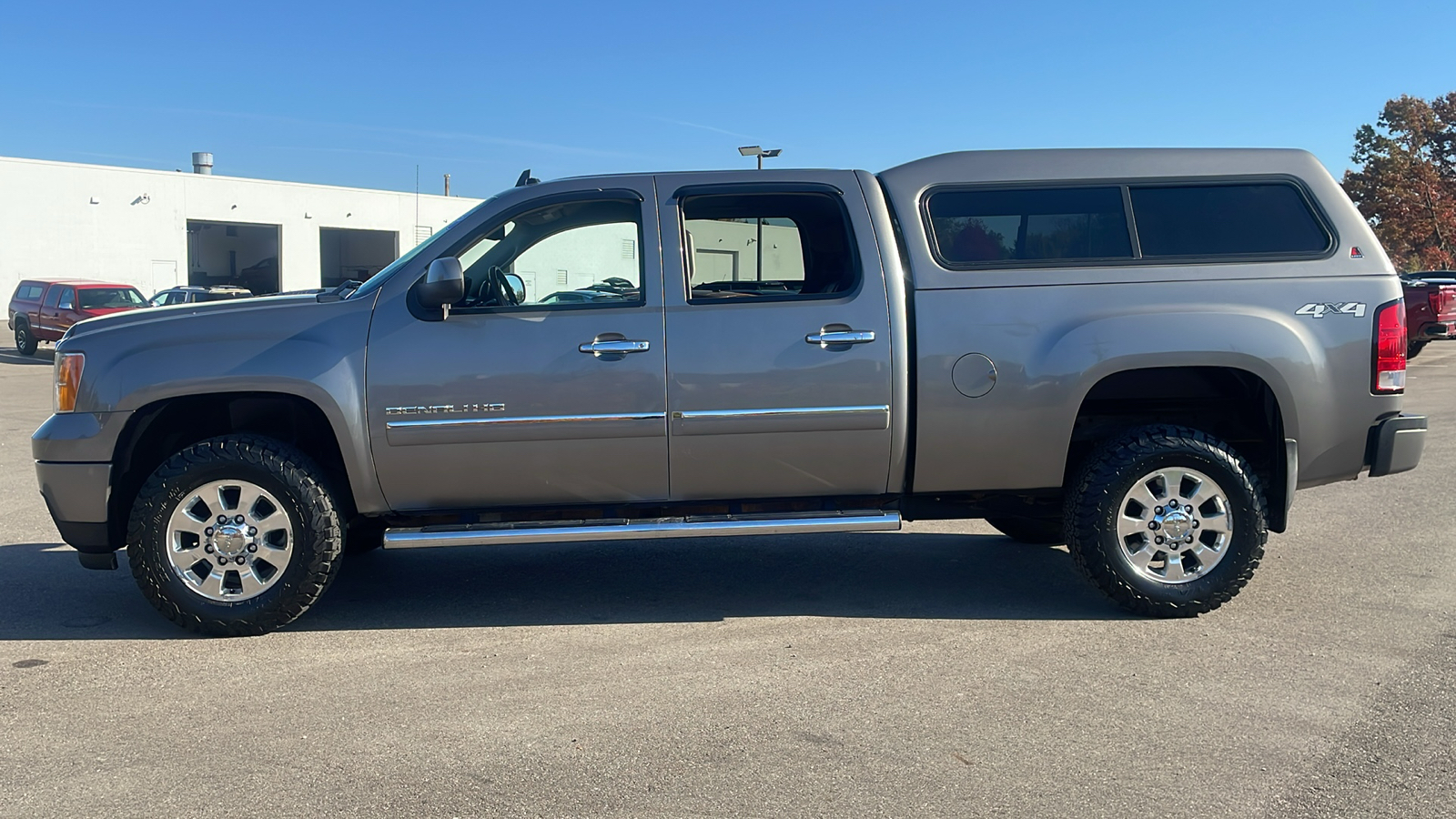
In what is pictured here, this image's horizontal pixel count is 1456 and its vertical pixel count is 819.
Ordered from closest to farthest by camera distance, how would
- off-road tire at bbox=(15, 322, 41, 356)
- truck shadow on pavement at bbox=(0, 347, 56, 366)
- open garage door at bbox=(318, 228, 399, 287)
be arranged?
truck shadow on pavement at bbox=(0, 347, 56, 366) < off-road tire at bbox=(15, 322, 41, 356) < open garage door at bbox=(318, 228, 399, 287)

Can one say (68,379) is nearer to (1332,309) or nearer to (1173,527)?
(1173,527)

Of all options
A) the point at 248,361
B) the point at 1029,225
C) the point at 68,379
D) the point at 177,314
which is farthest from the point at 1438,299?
the point at 68,379

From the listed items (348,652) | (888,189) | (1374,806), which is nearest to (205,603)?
(348,652)

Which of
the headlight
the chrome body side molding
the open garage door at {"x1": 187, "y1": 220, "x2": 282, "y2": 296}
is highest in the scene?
the open garage door at {"x1": 187, "y1": 220, "x2": 282, "y2": 296}

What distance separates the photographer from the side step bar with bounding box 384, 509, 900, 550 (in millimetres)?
5098

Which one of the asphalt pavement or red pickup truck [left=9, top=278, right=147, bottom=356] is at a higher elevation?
red pickup truck [left=9, top=278, right=147, bottom=356]

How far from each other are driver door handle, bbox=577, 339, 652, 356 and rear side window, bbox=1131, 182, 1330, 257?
233cm

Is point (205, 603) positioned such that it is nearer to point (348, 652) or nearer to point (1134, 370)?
point (348, 652)

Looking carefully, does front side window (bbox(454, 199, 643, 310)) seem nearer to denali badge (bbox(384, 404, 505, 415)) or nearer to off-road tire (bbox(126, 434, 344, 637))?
denali badge (bbox(384, 404, 505, 415))

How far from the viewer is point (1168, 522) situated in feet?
17.4

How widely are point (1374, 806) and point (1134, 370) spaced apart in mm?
2439

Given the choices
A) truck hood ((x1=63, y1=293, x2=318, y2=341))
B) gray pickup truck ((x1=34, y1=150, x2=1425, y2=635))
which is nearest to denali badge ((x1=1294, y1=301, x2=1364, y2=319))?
gray pickup truck ((x1=34, y1=150, x2=1425, y2=635))

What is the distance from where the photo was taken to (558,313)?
17.0ft

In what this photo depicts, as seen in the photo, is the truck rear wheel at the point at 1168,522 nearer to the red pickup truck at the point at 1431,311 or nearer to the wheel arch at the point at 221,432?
the wheel arch at the point at 221,432
